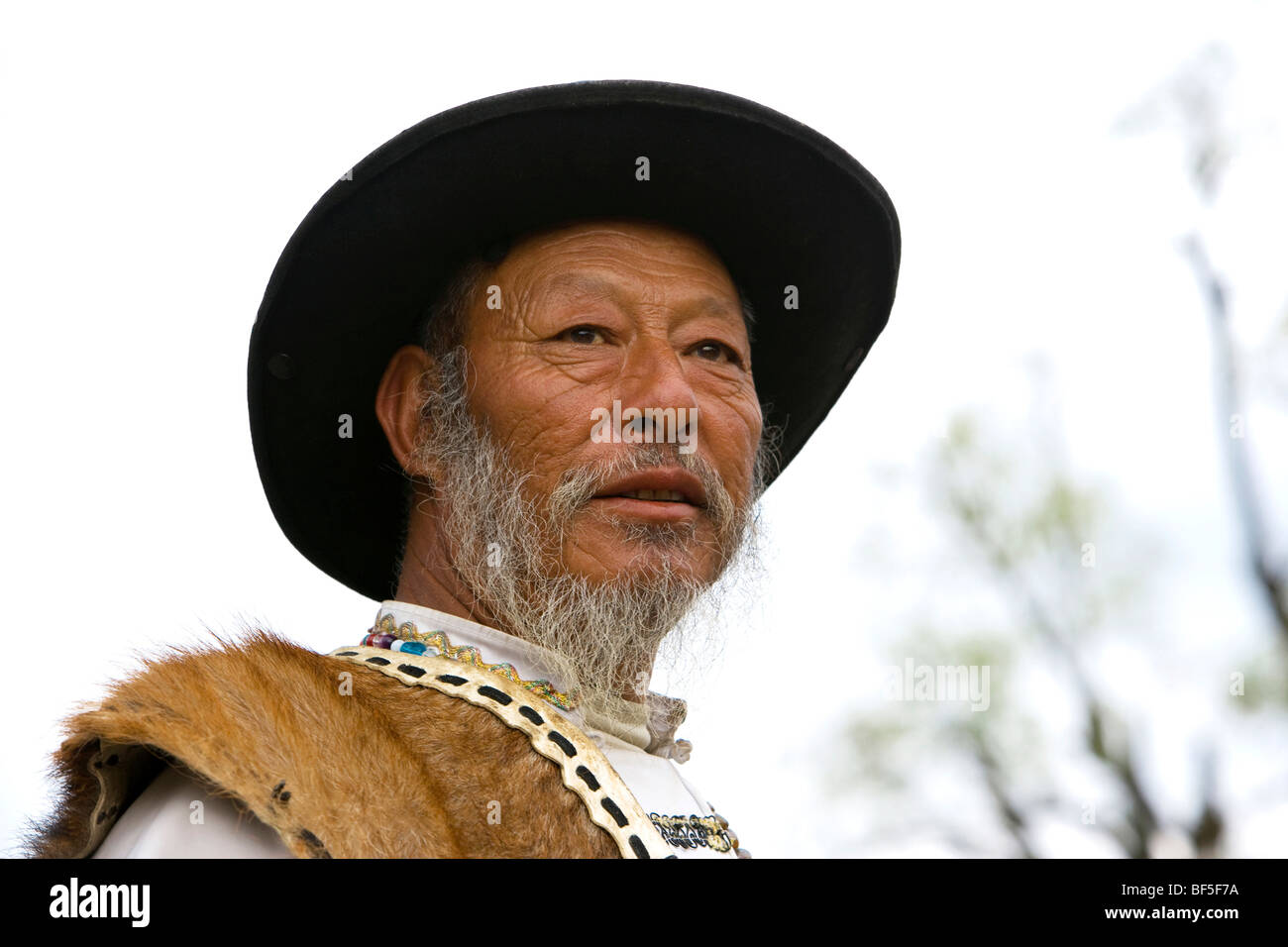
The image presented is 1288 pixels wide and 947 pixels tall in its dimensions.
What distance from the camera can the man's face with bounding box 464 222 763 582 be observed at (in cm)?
317

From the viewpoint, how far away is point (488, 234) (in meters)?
3.39

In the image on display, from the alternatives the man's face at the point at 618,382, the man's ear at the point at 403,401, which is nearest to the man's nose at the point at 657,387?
the man's face at the point at 618,382

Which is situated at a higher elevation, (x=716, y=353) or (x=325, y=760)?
(x=716, y=353)

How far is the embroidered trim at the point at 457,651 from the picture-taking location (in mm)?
3014

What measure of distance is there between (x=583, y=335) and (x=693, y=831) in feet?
4.12

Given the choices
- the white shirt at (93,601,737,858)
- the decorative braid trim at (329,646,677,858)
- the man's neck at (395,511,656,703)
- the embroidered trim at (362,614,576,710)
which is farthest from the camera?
the man's neck at (395,511,656,703)

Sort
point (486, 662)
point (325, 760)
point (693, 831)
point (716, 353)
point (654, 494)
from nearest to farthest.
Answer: point (325, 760) → point (693, 831) → point (486, 662) → point (654, 494) → point (716, 353)

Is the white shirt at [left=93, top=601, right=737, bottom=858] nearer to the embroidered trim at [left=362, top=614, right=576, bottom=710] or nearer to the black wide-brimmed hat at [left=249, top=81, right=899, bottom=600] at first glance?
the embroidered trim at [left=362, top=614, right=576, bottom=710]

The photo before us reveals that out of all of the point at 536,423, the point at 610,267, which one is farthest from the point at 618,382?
the point at 610,267

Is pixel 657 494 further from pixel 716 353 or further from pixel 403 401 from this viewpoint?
pixel 403 401

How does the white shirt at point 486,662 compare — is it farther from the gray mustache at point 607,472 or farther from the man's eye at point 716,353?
the man's eye at point 716,353

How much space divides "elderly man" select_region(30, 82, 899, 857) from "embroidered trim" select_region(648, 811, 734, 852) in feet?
0.04

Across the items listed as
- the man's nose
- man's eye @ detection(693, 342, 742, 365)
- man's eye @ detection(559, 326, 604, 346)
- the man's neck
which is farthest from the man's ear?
man's eye @ detection(693, 342, 742, 365)

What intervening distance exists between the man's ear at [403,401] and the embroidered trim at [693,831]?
117 cm
